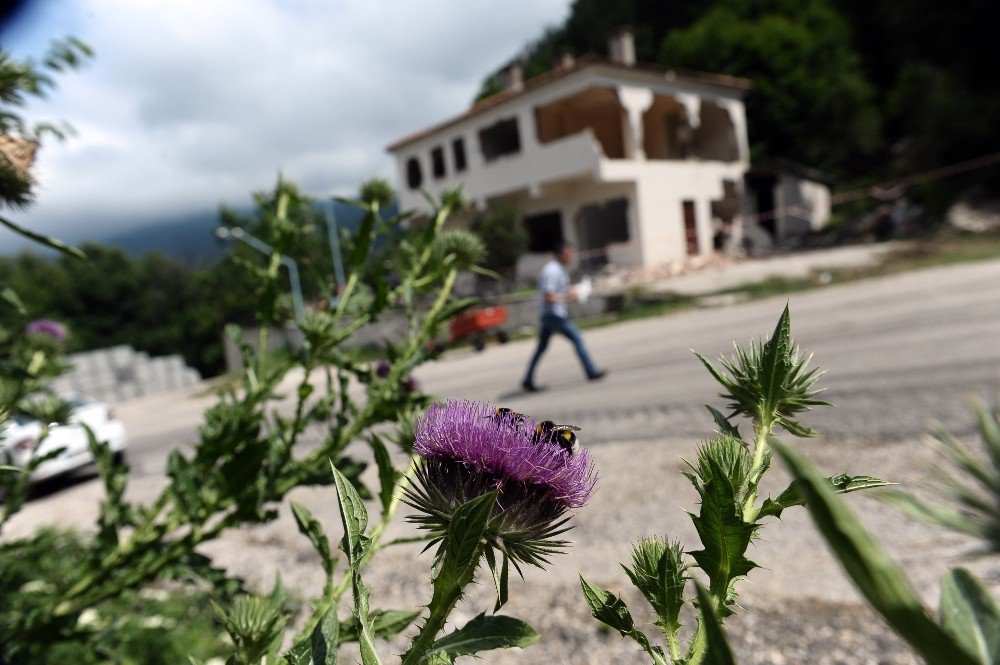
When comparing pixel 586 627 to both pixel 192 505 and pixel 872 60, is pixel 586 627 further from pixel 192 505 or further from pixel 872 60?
pixel 872 60

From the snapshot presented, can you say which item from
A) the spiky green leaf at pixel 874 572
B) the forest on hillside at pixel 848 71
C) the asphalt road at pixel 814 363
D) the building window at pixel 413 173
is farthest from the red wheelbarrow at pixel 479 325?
the spiky green leaf at pixel 874 572

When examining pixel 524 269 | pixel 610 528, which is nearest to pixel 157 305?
pixel 524 269

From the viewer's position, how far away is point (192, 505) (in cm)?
159

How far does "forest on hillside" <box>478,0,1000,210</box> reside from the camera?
65.1ft

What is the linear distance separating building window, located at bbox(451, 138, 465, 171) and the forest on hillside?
24.9 ft

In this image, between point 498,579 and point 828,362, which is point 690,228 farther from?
point 498,579

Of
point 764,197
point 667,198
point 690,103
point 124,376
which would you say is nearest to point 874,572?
point 667,198

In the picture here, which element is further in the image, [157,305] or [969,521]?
[157,305]

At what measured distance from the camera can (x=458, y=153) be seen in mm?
25188

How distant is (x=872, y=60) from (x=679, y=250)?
79.5 ft

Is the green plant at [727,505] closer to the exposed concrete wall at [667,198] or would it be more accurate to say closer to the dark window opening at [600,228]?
the exposed concrete wall at [667,198]

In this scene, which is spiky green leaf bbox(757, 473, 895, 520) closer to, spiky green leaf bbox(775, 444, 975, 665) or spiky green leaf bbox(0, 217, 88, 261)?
spiky green leaf bbox(775, 444, 975, 665)

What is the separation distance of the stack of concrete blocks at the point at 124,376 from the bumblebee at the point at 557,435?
1188 inches

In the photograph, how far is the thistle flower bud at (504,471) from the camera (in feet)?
2.51
